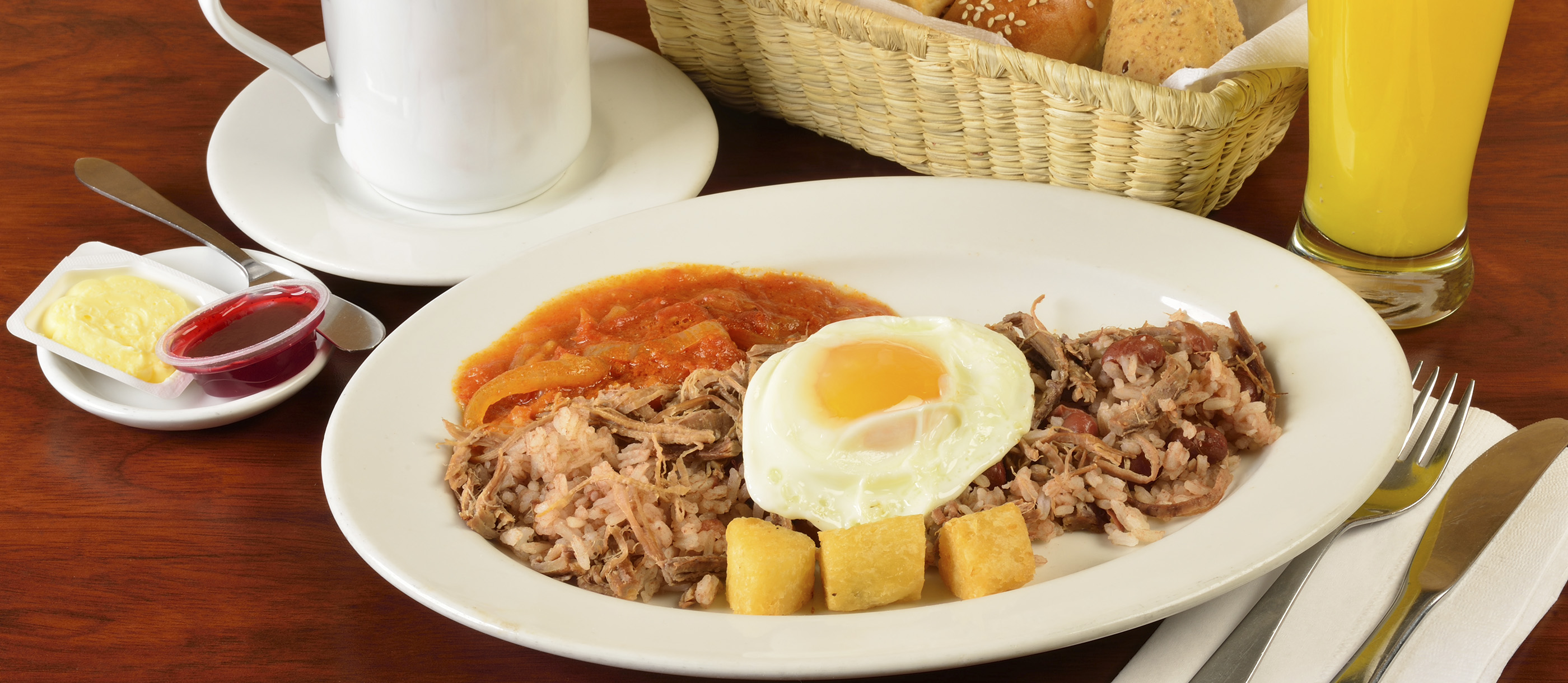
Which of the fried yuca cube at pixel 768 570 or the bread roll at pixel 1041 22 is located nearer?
the fried yuca cube at pixel 768 570

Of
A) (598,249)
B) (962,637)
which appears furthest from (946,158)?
(962,637)

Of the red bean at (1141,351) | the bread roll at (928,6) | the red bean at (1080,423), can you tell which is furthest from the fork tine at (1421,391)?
the bread roll at (928,6)

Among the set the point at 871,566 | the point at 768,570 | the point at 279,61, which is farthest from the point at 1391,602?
the point at 279,61

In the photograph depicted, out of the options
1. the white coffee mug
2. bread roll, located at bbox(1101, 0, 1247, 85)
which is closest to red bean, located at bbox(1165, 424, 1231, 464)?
bread roll, located at bbox(1101, 0, 1247, 85)

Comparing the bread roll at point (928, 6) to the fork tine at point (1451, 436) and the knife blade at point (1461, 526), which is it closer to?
the fork tine at point (1451, 436)

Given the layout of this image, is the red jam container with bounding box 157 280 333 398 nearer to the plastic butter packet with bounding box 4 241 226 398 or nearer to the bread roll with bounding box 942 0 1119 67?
the plastic butter packet with bounding box 4 241 226 398

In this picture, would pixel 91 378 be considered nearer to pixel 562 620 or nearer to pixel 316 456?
pixel 316 456

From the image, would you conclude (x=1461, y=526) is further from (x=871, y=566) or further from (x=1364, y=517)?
(x=871, y=566)
